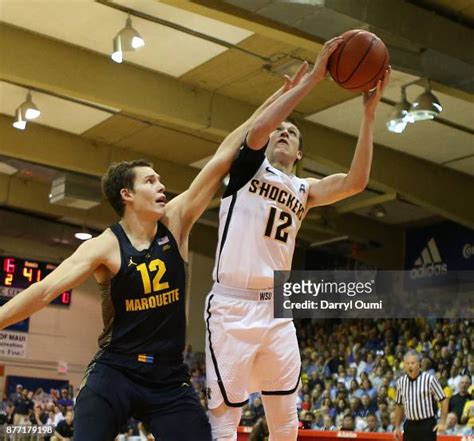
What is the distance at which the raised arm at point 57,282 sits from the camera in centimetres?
413

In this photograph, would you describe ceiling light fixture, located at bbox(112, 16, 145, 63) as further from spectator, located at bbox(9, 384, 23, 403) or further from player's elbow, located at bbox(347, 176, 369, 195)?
spectator, located at bbox(9, 384, 23, 403)

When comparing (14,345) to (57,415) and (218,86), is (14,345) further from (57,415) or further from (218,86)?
(218,86)

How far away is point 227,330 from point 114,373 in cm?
90

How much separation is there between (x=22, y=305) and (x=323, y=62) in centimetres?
216

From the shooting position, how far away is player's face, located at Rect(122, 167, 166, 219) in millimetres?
4707

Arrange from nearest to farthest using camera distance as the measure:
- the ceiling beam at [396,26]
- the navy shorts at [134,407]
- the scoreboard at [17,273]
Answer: the navy shorts at [134,407] → the ceiling beam at [396,26] → the scoreboard at [17,273]

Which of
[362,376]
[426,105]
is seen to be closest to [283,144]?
[426,105]

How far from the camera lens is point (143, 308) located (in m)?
4.45

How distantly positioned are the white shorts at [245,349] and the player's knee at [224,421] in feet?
0.11

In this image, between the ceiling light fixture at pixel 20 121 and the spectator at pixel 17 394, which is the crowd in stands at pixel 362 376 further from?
the ceiling light fixture at pixel 20 121

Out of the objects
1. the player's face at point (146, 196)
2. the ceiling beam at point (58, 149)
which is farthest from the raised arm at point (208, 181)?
the ceiling beam at point (58, 149)

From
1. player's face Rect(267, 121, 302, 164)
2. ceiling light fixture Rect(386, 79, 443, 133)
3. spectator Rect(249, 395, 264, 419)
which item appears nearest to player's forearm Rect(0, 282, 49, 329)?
player's face Rect(267, 121, 302, 164)

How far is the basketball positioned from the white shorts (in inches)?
52.6

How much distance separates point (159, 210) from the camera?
15.5ft
